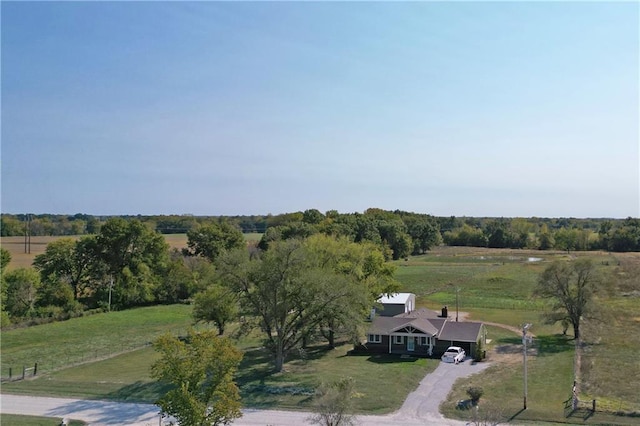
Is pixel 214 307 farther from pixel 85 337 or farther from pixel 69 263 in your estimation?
pixel 69 263

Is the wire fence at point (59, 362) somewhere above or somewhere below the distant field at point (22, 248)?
below

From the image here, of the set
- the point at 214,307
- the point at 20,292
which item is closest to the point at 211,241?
the point at 20,292

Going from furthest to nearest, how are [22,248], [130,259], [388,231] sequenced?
[388,231] < [22,248] < [130,259]

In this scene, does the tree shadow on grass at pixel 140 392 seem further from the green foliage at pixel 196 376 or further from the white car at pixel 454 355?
the white car at pixel 454 355

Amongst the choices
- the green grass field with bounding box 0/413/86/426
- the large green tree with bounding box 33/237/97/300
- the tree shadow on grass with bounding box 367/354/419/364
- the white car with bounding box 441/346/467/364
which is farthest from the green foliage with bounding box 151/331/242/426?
the large green tree with bounding box 33/237/97/300

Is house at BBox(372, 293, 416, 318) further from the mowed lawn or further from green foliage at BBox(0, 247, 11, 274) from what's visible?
green foliage at BBox(0, 247, 11, 274)

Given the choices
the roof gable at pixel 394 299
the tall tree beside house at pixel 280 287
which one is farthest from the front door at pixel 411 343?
the roof gable at pixel 394 299

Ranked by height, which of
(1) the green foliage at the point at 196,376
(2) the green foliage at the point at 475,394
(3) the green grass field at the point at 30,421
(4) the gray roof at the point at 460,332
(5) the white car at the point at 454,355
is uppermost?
(1) the green foliage at the point at 196,376
